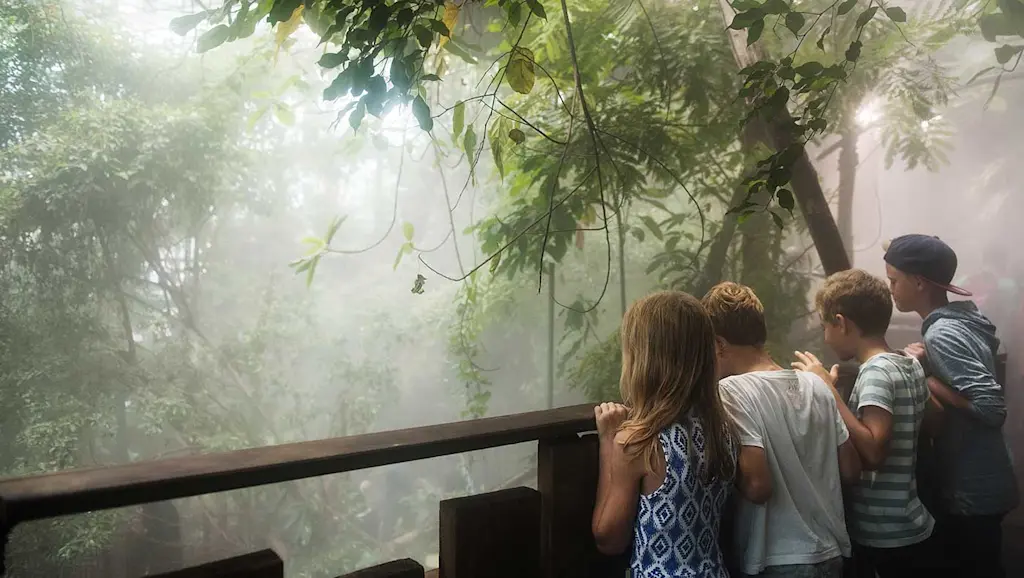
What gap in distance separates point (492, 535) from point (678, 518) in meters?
0.25

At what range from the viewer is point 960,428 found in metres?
1.40

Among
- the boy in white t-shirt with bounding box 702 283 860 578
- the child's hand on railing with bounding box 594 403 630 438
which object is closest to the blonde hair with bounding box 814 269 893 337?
the boy in white t-shirt with bounding box 702 283 860 578

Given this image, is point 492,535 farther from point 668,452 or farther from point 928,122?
point 928,122

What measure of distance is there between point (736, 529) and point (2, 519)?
94cm

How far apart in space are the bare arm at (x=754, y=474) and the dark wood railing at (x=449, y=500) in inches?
8.7

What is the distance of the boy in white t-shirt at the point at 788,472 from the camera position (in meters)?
0.97

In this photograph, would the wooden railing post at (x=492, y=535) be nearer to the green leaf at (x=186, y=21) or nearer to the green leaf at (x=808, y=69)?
the green leaf at (x=808, y=69)

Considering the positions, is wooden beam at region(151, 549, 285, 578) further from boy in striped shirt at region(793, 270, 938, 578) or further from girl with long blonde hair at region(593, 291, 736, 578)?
boy in striped shirt at region(793, 270, 938, 578)

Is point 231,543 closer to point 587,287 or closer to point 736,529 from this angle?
point 587,287

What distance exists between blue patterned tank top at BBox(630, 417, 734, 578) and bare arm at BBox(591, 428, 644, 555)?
0.02 meters

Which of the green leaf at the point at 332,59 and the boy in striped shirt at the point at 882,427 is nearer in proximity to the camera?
the green leaf at the point at 332,59

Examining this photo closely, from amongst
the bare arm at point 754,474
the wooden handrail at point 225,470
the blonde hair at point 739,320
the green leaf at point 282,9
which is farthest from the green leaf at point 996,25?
the green leaf at point 282,9

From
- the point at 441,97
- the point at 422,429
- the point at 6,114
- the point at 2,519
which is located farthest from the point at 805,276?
the point at 6,114

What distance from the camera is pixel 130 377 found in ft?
7.04
